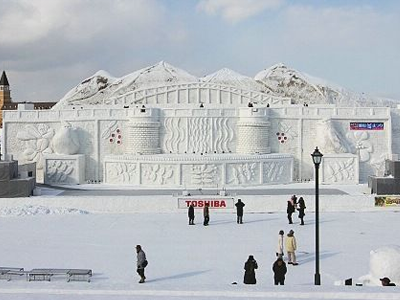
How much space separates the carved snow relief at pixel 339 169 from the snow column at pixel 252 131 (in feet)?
10.9

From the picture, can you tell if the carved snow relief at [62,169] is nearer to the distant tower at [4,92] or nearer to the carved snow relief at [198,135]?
the carved snow relief at [198,135]

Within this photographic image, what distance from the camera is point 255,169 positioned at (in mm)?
28984

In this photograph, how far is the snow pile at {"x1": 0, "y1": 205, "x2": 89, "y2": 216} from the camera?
23781mm

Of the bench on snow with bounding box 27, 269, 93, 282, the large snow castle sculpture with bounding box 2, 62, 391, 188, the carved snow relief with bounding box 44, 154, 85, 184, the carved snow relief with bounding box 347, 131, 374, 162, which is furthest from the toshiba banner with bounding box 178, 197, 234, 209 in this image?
the bench on snow with bounding box 27, 269, 93, 282

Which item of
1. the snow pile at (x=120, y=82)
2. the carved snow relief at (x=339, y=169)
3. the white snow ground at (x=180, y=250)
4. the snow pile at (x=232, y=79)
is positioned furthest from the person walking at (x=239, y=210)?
the snow pile at (x=232, y=79)

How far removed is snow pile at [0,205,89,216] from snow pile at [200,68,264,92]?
18.7 meters

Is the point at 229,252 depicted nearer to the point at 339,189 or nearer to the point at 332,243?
the point at 332,243

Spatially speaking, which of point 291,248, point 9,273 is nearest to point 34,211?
point 9,273

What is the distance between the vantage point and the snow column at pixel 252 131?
30.7m

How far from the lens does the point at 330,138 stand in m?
30.7

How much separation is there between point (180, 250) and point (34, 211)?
385 inches

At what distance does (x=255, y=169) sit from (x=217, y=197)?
5.18 meters

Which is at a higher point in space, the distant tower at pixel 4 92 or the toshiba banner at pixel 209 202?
the distant tower at pixel 4 92

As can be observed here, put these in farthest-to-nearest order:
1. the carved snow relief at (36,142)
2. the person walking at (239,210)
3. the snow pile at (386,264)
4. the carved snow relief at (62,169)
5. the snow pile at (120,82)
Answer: the snow pile at (120,82)
the carved snow relief at (36,142)
the carved snow relief at (62,169)
the person walking at (239,210)
the snow pile at (386,264)
